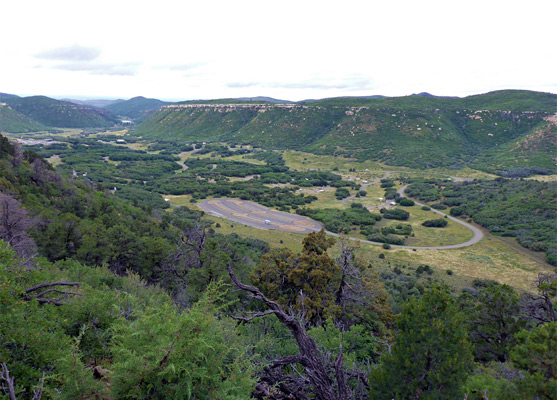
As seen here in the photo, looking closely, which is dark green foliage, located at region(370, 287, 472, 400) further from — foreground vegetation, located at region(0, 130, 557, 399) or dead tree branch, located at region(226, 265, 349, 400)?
dead tree branch, located at region(226, 265, 349, 400)

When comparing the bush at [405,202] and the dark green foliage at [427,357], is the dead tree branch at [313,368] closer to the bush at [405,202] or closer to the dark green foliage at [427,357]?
the dark green foliage at [427,357]

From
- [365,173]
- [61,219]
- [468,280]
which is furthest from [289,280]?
[365,173]

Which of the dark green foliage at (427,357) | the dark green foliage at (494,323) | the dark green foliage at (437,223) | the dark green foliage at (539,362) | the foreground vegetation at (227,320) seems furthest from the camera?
the dark green foliage at (437,223)

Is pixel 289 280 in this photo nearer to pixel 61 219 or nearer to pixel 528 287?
pixel 61 219

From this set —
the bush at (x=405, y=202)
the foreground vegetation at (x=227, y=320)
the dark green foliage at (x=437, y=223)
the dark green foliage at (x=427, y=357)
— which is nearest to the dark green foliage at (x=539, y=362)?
the foreground vegetation at (x=227, y=320)

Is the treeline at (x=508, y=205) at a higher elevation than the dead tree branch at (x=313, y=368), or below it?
below

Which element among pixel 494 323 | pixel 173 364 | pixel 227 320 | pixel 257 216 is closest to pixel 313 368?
pixel 173 364
